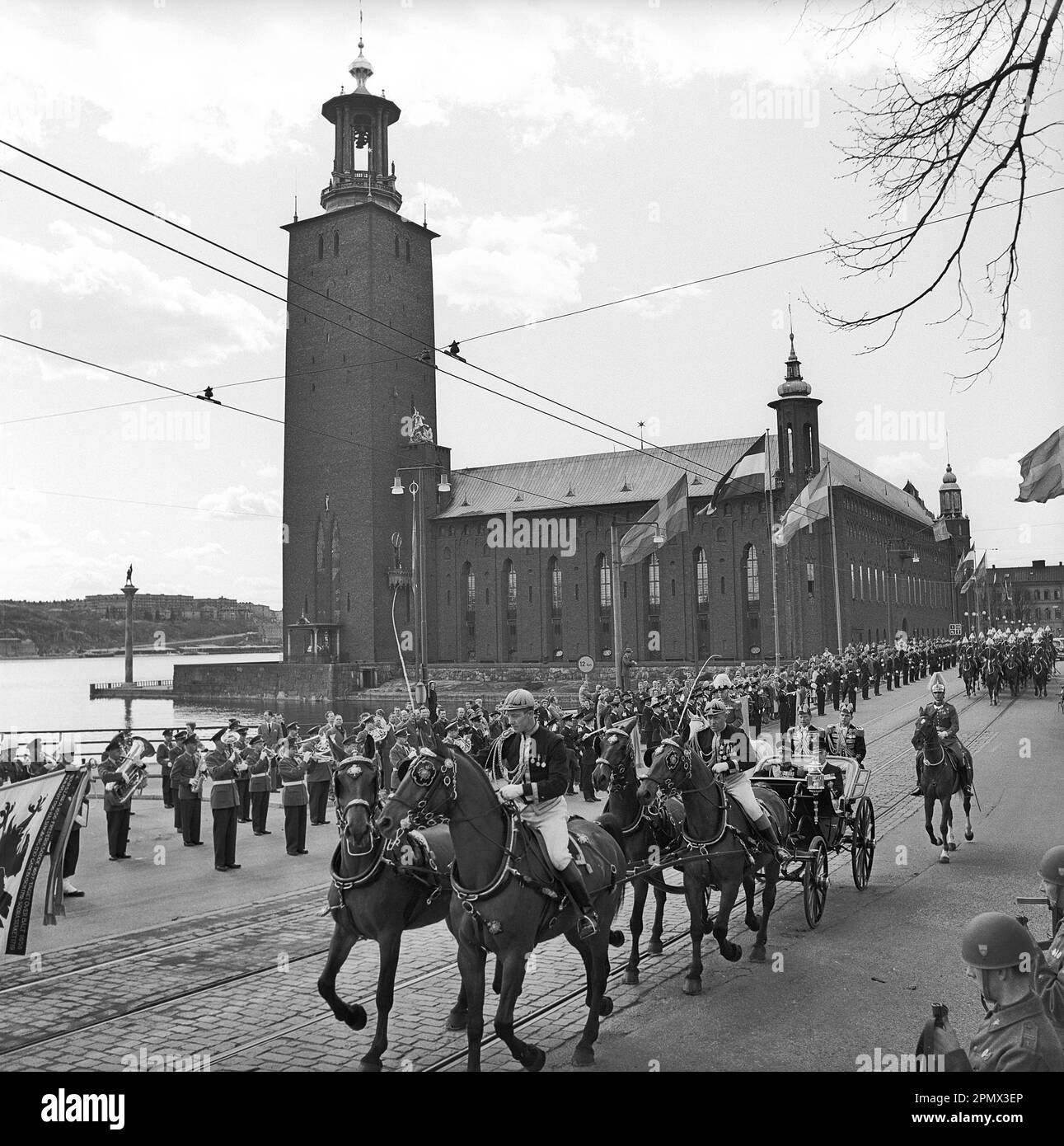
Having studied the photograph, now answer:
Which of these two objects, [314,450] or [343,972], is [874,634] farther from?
[343,972]

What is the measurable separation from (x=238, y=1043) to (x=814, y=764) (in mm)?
7655

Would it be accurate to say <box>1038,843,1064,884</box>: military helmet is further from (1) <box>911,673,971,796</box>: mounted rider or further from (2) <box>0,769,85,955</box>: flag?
(1) <box>911,673,971,796</box>: mounted rider

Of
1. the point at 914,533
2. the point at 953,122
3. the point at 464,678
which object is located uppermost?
the point at 914,533

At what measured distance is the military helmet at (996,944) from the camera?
3646mm

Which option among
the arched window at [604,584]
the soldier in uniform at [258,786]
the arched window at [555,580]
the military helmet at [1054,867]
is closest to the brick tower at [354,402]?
the arched window at [555,580]

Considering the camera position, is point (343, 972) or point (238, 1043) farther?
point (343, 972)

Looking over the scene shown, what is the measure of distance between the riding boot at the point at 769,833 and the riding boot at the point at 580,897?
9.56ft

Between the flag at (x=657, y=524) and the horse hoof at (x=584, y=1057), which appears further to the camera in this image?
the flag at (x=657, y=524)

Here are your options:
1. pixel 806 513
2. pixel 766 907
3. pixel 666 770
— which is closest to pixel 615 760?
pixel 666 770

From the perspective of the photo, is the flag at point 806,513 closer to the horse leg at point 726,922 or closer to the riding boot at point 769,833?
the riding boot at point 769,833

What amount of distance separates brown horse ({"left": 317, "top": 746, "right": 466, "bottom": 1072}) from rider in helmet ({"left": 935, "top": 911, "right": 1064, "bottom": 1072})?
14.7 feet

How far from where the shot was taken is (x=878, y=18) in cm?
460

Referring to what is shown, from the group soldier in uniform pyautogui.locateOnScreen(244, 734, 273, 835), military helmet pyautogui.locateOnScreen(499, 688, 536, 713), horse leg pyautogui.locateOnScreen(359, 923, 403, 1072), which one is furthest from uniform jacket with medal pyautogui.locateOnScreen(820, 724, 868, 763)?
soldier in uniform pyautogui.locateOnScreen(244, 734, 273, 835)
